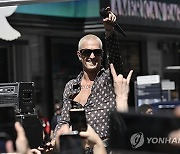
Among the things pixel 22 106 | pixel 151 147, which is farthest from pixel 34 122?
pixel 151 147

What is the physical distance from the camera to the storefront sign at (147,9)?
13.1 meters

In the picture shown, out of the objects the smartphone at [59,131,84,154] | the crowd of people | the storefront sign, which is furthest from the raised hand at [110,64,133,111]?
the storefront sign

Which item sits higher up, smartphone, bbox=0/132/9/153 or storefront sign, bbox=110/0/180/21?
storefront sign, bbox=110/0/180/21

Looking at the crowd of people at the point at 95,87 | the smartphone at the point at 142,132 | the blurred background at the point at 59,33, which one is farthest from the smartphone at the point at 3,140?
the blurred background at the point at 59,33

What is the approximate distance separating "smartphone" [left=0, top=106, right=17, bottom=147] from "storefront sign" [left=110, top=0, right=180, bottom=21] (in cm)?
1037

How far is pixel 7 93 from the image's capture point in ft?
13.2

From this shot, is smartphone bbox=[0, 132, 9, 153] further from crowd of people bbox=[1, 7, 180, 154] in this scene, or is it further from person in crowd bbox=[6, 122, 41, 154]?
crowd of people bbox=[1, 7, 180, 154]

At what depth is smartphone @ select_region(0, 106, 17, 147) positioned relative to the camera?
232 cm

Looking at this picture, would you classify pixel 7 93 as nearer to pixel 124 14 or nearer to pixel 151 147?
pixel 151 147

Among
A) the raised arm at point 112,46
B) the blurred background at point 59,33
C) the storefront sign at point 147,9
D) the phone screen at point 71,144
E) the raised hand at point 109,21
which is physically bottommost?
the phone screen at point 71,144

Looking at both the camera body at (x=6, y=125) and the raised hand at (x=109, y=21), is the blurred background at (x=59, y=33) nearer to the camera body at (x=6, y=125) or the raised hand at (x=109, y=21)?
the raised hand at (x=109, y=21)

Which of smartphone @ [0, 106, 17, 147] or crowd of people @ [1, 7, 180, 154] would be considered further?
crowd of people @ [1, 7, 180, 154]

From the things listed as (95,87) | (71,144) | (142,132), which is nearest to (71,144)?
(71,144)

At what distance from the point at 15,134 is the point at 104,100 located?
1.28m
